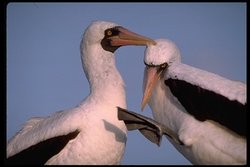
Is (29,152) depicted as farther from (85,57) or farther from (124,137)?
(85,57)

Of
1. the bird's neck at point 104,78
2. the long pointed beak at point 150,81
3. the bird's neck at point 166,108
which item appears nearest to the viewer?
the bird's neck at point 166,108

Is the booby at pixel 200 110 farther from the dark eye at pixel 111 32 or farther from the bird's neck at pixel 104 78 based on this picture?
the dark eye at pixel 111 32

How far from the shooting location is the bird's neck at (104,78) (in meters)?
6.54

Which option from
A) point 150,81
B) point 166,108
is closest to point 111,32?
point 150,81

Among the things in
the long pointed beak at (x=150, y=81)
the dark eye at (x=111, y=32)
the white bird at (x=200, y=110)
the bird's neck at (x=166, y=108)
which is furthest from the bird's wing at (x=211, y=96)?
the dark eye at (x=111, y=32)

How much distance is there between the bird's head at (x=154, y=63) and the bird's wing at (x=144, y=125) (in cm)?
100

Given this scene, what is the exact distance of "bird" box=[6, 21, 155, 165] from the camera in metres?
6.04

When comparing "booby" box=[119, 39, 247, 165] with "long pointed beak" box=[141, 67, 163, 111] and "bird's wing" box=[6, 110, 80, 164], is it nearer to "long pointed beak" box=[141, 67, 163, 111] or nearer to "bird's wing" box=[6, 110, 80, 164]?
"long pointed beak" box=[141, 67, 163, 111]

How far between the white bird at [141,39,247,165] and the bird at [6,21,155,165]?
21.1 inches

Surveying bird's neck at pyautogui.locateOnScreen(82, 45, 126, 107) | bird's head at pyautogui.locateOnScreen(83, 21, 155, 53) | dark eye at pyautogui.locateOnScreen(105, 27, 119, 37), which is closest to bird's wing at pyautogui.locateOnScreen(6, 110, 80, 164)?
bird's neck at pyautogui.locateOnScreen(82, 45, 126, 107)

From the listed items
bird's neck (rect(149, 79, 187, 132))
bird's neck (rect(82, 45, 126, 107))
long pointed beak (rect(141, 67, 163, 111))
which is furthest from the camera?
long pointed beak (rect(141, 67, 163, 111))

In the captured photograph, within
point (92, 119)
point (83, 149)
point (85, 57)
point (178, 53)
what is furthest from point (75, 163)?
point (178, 53)

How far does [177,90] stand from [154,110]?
2.30 feet

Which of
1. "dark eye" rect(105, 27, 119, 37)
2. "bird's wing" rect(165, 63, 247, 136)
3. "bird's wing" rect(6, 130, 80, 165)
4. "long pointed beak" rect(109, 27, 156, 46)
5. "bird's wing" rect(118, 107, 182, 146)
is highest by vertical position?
"dark eye" rect(105, 27, 119, 37)
